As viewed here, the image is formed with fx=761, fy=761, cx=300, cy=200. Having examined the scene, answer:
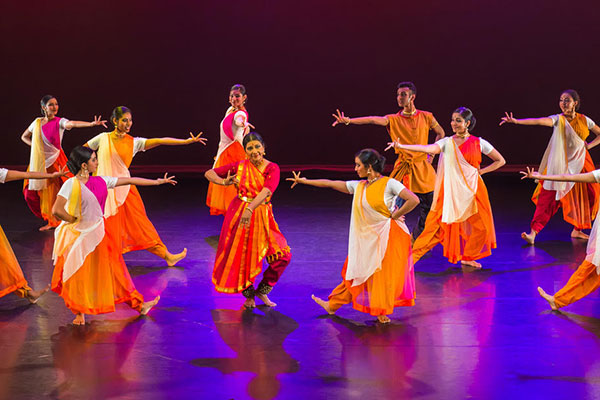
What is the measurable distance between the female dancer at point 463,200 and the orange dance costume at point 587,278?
1.10 meters

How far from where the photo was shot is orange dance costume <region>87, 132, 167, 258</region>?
5.45 meters

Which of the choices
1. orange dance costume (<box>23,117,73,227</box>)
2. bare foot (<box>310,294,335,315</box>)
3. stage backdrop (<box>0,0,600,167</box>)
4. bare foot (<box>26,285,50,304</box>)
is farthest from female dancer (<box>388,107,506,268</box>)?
stage backdrop (<box>0,0,600,167</box>)

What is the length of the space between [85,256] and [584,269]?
9.05 feet

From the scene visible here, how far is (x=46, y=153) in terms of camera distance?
22.0ft

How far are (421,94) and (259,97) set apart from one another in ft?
7.40

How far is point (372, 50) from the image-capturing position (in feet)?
34.1

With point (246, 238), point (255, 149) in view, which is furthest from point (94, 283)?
point (255, 149)

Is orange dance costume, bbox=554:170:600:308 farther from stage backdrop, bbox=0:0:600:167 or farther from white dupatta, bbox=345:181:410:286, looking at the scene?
stage backdrop, bbox=0:0:600:167

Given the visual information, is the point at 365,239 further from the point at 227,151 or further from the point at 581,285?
the point at 227,151

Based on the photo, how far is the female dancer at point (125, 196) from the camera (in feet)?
17.9

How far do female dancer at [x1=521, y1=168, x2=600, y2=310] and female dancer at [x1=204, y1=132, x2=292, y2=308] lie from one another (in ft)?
4.75

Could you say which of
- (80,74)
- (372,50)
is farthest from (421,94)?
(80,74)

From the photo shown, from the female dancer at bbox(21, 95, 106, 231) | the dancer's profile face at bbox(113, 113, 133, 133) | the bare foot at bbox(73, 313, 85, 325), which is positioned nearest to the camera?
the bare foot at bbox(73, 313, 85, 325)

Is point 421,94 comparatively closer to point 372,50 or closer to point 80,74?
point 372,50
